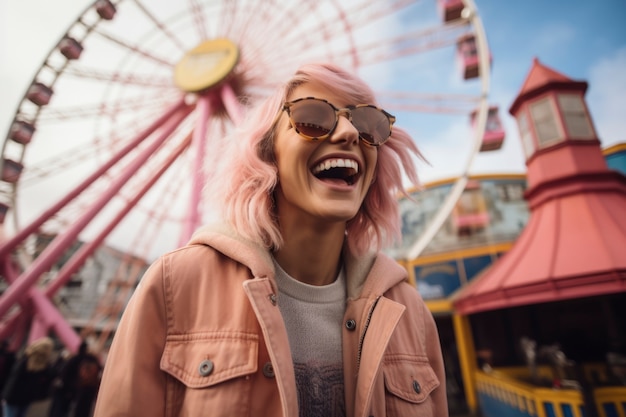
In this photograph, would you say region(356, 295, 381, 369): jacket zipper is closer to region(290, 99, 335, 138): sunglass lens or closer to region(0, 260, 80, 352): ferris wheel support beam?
region(290, 99, 335, 138): sunglass lens

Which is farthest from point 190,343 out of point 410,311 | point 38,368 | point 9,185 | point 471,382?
point 9,185

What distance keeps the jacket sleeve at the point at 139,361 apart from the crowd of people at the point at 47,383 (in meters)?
4.35

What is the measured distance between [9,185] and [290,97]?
1018 cm

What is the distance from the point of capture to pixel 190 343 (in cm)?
108

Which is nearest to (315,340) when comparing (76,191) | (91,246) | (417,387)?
(417,387)

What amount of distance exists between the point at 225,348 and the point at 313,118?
2.77ft

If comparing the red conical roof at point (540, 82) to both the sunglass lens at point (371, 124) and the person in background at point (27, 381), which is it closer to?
the sunglass lens at point (371, 124)

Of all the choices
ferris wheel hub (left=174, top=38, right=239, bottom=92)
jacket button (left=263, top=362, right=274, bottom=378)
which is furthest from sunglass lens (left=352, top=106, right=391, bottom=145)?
ferris wheel hub (left=174, top=38, right=239, bottom=92)

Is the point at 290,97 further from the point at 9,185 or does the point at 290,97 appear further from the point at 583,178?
the point at 9,185

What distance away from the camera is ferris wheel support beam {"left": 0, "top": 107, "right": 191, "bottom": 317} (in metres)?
6.15

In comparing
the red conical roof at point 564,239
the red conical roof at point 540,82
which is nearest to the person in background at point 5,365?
the red conical roof at point 564,239

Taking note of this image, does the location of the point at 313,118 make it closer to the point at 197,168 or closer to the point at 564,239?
the point at 197,168

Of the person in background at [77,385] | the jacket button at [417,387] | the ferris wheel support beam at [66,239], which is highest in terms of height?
the ferris wheel support beam at [66,239]

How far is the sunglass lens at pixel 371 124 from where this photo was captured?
4.70 ft
